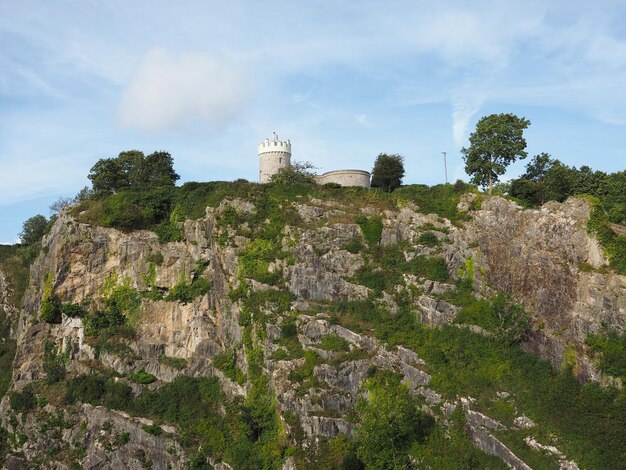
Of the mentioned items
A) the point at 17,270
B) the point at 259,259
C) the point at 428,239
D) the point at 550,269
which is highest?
the point at 428,239

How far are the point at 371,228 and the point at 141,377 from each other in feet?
65.5

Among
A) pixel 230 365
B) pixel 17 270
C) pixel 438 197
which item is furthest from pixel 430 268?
pixel 17 270

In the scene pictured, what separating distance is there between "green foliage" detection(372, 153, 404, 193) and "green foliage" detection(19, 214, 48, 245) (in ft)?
128

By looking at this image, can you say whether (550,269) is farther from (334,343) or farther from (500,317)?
(334,343)

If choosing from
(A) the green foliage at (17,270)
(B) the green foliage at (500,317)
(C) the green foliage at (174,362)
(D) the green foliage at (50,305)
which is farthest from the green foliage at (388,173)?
(A) the green foliage at (17,270)

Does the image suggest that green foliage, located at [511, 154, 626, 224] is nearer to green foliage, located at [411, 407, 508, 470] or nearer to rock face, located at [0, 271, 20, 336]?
green foliage, located at [411, 407, 508, 470]

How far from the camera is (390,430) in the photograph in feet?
101

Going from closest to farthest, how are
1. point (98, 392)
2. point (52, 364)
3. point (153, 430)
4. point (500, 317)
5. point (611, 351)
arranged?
1. point (611, 351)
2. point (500, 317)
3. point (153, 430)
4. point (98, 392)
5. point (52, 364)

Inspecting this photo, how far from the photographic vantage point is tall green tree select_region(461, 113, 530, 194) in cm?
4794

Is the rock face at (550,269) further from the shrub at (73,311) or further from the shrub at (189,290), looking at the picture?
the shrub at (73,311)

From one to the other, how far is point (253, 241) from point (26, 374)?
67.0ft

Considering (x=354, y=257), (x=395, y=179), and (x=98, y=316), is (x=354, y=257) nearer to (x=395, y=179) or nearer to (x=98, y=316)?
(x=395, y=179)

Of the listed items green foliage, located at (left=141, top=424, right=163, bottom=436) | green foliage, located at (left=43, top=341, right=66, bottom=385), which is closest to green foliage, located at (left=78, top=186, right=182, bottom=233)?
green foliage, located at (left=43, top=341, right=66, bottom=385)

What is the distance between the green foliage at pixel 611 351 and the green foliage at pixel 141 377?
28915mm
